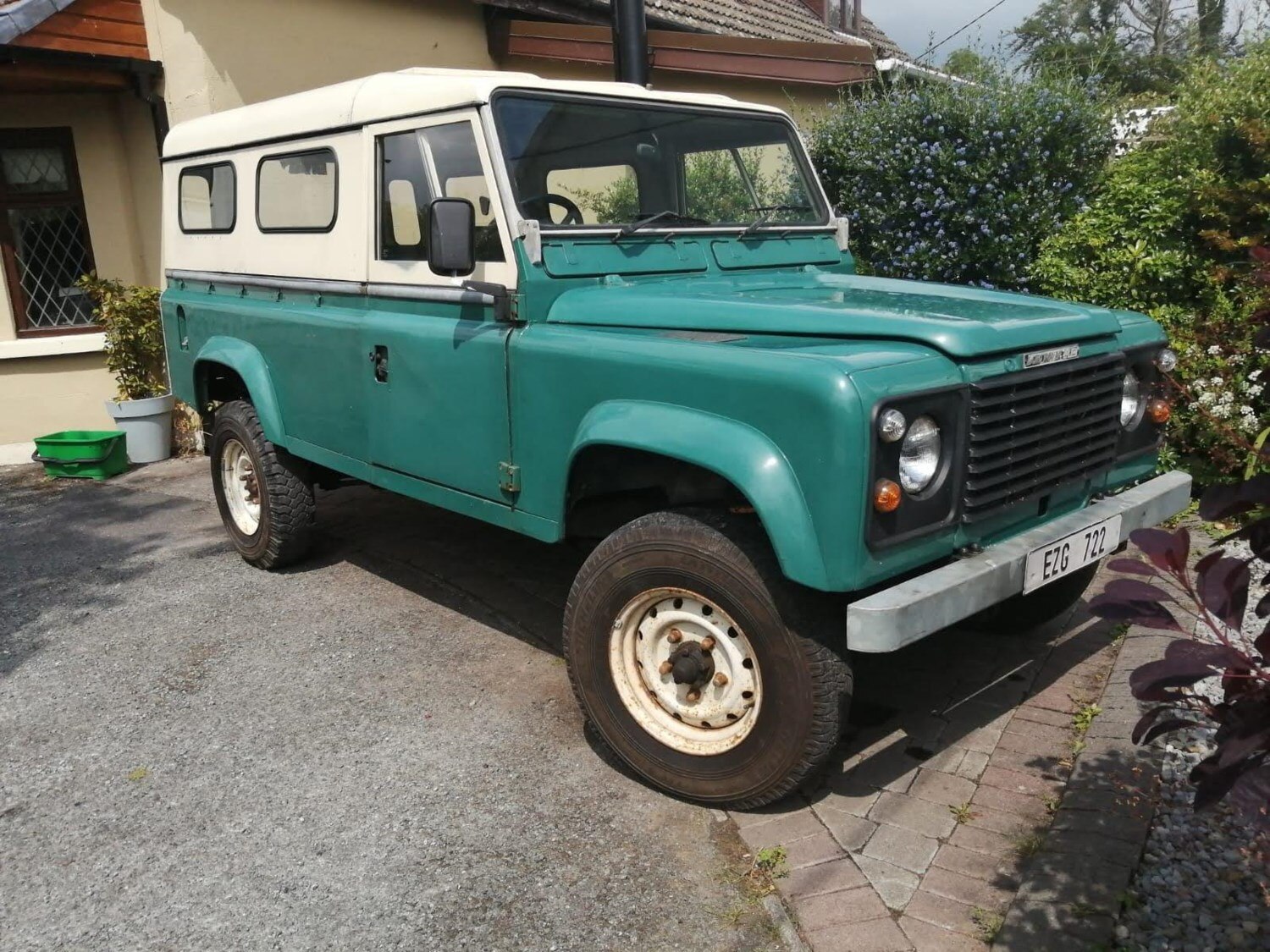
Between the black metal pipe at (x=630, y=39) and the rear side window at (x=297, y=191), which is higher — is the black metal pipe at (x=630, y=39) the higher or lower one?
the higher one

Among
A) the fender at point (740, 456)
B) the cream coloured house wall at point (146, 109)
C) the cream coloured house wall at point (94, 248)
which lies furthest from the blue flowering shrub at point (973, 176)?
the cream coloured house wall at point (94, 248)

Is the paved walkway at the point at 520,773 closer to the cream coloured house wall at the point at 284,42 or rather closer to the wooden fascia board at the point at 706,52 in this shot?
the cream coloured house wall at the point at 284,42

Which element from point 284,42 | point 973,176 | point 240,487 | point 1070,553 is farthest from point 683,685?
point 284,42

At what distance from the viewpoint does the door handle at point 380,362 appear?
3.97 m

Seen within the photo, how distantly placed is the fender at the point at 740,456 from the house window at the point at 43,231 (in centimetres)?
690

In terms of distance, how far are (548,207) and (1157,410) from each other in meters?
2.20

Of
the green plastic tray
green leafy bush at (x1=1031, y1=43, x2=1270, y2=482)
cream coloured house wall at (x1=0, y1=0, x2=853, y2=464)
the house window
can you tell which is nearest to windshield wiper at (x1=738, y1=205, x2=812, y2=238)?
green leafy bush at (x1=1031, y1=43, x2=1270, y2=482)

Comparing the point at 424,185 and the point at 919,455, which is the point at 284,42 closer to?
the point at 424,185

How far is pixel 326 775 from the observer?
3.33 m

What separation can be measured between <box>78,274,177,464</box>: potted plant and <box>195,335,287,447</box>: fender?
331 centimetres

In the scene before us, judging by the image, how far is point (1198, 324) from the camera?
5.45 meters

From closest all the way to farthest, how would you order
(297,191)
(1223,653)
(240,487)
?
(1223,653) < (297,191) < (240,487)

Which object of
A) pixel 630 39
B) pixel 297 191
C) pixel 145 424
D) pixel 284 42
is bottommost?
pixel 145 424

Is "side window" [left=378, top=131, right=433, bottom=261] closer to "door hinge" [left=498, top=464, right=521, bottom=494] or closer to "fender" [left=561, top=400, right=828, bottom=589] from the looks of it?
"door hinge" [left=498, top=464, right=521, bottom=494]
